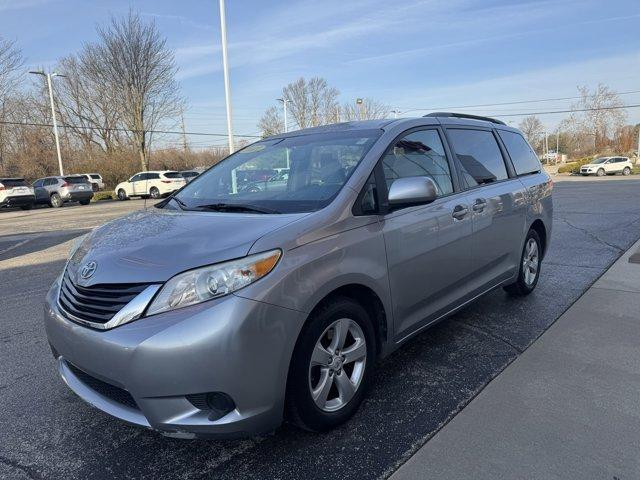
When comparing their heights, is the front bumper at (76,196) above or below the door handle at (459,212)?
below

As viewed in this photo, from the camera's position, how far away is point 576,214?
12.4 meters

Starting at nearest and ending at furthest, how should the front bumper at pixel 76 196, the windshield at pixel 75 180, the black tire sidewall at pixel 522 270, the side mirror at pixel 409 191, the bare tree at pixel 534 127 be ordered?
the side mirror at pixel 409 191 < the black tire sidewall at pixel 522 270 < the front bumper at pixel 76 196 < the windshield at pixel 75 180 < the bare tree at pixel 534 127

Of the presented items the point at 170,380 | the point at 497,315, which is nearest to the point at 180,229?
the point at 170,380

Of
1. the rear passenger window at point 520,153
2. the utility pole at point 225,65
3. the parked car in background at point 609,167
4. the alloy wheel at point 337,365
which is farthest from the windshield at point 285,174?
the parked car in background at point 609,167

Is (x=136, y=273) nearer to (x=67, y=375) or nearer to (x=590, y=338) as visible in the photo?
(x=67, y=375)

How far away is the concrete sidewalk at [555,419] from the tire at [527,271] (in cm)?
85

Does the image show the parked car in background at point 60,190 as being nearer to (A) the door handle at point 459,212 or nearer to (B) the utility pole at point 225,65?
(B) the utility pole at point 225,65

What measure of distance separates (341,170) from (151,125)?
41.7 metres

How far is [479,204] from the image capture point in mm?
3947

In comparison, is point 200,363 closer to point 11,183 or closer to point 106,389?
point 106,389

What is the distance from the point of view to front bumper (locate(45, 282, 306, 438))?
7.25 feet

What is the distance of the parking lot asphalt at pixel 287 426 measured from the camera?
2516mm

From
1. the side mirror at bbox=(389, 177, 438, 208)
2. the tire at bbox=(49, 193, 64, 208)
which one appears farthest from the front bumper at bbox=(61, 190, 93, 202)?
the side mirror at bbox=(389, 177, 438, 208)

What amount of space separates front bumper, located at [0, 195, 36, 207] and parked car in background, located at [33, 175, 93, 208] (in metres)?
1.74
